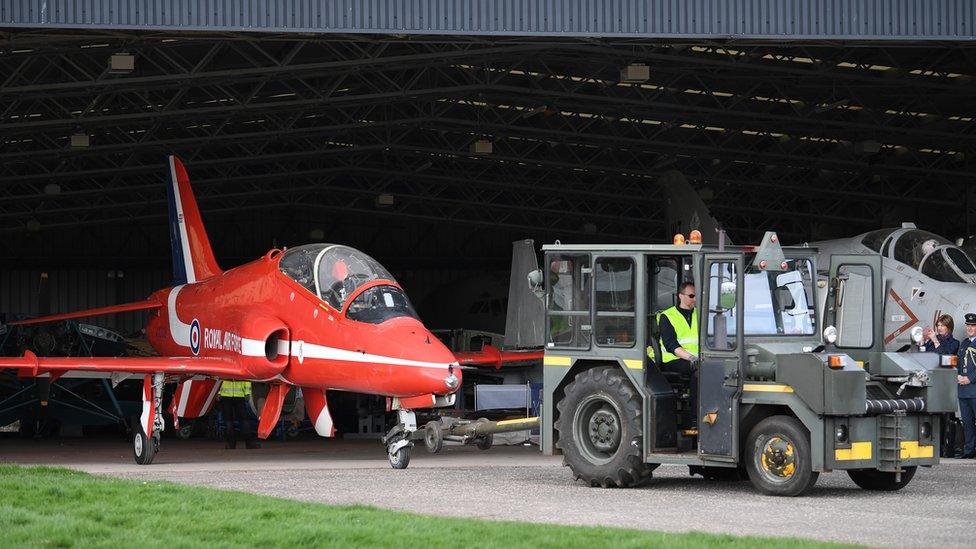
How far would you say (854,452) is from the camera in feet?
36.4

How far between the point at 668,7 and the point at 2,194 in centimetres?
2833

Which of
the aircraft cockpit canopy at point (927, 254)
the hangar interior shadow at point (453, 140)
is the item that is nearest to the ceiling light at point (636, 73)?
the hangar interior shadow at point (453, 140)

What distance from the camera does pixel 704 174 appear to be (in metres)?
37.9

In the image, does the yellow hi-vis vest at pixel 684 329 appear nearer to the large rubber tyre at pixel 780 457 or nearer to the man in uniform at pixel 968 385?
the large rubber tyre at pixel 780 457

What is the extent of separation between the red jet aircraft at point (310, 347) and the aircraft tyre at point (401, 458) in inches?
0.4

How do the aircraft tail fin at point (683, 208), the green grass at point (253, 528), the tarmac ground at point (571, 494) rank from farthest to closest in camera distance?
the aircraft tail fin at point (683, 208) < the tarmac ground at point (571, 494) < the green grass at point (253, 528)

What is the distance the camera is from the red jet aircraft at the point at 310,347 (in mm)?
14867

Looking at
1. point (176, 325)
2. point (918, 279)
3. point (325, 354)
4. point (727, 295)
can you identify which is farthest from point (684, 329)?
point (176, 325)

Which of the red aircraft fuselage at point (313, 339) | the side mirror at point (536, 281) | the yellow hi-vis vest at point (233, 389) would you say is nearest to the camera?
the side mirror at point (536, 281)

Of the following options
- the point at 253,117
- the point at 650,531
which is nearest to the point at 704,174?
the point at 253,117

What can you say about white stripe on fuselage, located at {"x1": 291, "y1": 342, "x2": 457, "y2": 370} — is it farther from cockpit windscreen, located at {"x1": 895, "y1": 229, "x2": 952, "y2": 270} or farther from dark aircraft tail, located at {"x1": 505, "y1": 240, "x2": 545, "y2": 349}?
→ cockpit windscreen, located at {"x1": 895, "y1": 229, "x2": 952, "y2": 270}

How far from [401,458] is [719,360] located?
185 inches

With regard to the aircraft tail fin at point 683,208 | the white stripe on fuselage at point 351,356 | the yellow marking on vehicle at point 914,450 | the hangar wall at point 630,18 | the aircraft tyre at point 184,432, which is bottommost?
the aircraft tyre at point 184,432

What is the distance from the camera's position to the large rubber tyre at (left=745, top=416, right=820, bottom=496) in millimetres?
11102
